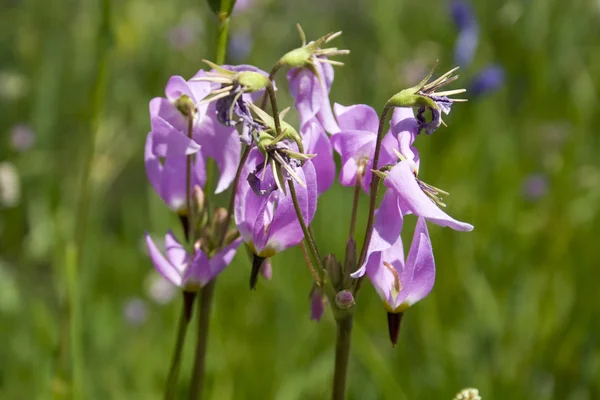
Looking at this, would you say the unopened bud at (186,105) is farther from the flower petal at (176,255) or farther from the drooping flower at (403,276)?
the drooping flower at (403,276)

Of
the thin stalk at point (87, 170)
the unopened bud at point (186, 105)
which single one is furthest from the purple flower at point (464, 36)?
the unopened bud at point (186, 105)

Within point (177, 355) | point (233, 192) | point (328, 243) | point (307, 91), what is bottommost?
point (328, 243)

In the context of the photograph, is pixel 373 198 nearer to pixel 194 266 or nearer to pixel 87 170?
pixel 194 266

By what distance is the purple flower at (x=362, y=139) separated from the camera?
86 cm

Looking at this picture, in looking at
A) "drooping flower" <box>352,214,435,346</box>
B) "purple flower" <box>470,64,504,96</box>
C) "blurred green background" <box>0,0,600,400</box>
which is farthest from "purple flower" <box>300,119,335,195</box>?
"purple flower" <box>470,64,504,96</box>

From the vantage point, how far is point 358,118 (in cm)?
92

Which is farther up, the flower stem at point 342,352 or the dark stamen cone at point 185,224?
the dark stamen cone at point 185,224

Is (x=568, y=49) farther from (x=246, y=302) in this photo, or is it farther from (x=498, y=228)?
(x=246, y=302)

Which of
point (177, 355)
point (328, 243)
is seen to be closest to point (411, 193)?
point (177, 355)

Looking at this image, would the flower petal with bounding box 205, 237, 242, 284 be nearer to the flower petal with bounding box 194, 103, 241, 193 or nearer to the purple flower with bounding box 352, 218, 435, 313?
the flower petal with bounding box 194, 103, 241, 193

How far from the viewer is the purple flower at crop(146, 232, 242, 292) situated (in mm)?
903

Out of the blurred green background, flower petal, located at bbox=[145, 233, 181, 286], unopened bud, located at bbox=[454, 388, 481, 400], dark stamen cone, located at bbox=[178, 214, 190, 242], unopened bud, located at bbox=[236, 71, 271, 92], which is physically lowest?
the blurred green background

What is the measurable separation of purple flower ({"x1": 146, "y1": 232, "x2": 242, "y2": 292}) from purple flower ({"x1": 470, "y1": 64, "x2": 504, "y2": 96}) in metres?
1.83

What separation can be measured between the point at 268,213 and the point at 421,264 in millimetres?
195
